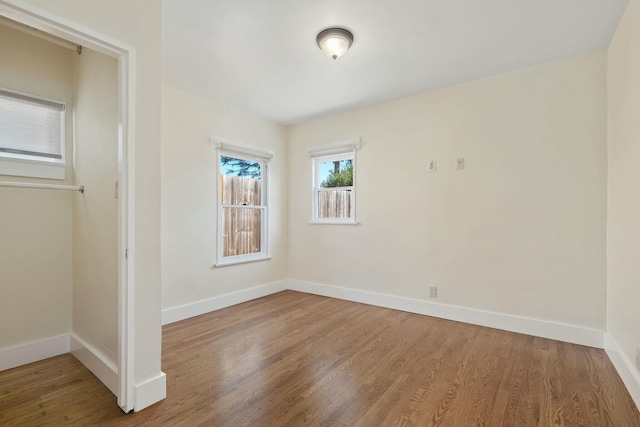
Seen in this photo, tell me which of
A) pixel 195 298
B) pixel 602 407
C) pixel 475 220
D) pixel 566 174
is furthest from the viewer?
pixel 195 298

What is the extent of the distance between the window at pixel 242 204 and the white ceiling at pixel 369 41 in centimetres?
89

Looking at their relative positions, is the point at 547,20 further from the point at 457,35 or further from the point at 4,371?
the point at 4,371

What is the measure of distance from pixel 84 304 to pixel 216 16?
2.42m

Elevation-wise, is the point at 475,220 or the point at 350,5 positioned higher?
the point at 350,5

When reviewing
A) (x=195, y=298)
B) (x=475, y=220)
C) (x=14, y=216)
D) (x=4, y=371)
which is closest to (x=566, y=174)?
(x=475, y=220)

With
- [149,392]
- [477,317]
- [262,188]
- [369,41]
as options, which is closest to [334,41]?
[369,41]

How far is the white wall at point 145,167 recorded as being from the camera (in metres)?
1.82

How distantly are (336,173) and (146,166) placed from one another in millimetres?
2950

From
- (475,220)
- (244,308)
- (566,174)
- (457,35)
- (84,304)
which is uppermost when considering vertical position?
(457,35)

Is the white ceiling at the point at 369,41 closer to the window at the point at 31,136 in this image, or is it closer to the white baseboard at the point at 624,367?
the window at the point at 31,136

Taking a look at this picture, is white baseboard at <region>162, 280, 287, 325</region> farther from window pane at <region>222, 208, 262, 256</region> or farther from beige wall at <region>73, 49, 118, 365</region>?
beige wall at <region>73, 49, 118, 365</region>

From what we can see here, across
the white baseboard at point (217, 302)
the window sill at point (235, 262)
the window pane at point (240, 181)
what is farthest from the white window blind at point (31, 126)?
the window sill at point (235, 262)

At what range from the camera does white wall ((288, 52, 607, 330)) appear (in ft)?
9.07

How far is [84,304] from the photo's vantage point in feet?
7.93
